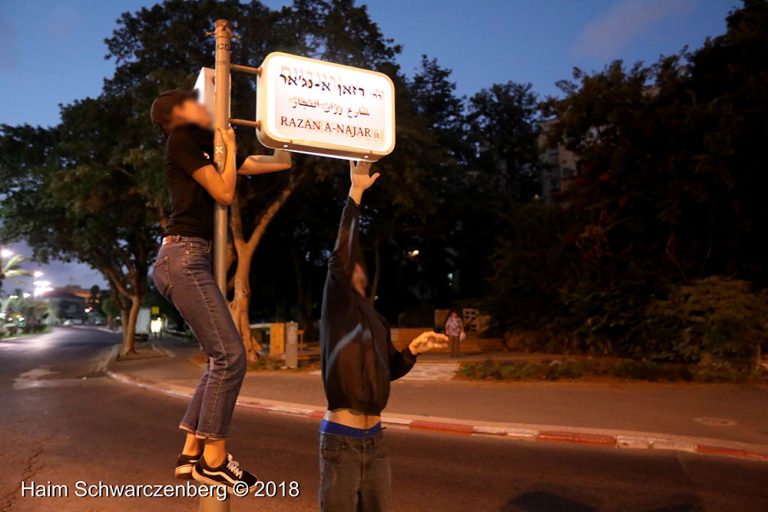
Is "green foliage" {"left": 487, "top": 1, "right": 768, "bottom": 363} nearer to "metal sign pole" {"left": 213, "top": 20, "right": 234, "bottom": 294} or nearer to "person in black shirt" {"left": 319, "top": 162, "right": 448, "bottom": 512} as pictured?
"person in black shirt" {"left": 319, "top": 162, "right": 448, "bottom": 512}

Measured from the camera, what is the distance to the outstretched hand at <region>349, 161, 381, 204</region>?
3.35m

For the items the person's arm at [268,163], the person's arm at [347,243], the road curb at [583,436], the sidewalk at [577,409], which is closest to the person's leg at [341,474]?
the person's arm at [347,243]

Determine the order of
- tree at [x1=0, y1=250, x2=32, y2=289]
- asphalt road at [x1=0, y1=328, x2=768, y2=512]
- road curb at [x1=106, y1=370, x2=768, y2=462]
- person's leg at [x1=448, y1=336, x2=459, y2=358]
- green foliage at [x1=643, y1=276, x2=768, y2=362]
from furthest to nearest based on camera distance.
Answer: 1. tree at [x1=0, y1=250, x2=32, y2=289]
2. person's leg at [x1=448, y1=336, x2=459, y2=358]
3. green foliage at [x1=643, y1=276, x2=768, y2=362]
4. road curb at [x1=106, y1=370, x2=768, y2=462]
5. asphalt road at [x1=0, y1=328, x2=768, y2=512]

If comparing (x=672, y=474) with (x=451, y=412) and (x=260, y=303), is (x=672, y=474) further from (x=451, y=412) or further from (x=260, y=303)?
(x=260, y=303)

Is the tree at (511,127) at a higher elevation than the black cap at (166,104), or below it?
higher

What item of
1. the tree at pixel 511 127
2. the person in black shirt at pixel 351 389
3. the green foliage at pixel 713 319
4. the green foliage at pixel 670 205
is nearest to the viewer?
the person in black shirt at pixel 351 389

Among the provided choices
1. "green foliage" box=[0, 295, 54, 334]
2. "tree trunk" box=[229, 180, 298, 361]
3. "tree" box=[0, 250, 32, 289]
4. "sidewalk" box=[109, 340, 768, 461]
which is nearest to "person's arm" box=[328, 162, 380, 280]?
"sidewalk" box=[109, 340, 768, 461]

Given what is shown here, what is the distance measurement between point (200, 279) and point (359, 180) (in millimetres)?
992

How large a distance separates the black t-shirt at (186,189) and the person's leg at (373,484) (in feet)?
4.42

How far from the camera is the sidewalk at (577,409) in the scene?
30.7ft

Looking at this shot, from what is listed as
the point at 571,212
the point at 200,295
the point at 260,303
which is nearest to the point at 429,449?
the point at 200,295

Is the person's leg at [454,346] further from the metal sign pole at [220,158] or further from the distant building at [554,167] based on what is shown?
the distant building at [554,167]

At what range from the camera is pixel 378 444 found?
3.29 meters

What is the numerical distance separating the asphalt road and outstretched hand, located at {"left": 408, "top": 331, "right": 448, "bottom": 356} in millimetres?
2857
